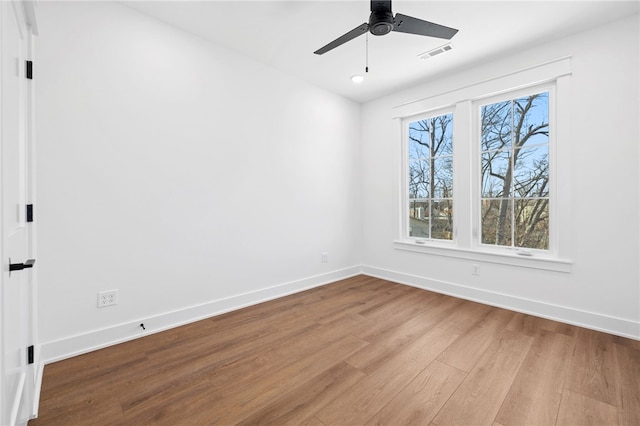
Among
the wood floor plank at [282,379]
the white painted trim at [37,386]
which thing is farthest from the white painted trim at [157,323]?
the wood floor plank at [282,379]

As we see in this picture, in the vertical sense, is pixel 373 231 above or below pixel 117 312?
above

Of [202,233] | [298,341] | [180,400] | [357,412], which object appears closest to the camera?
[357,412]

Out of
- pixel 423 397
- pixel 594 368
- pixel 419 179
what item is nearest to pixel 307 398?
pixel 423 397

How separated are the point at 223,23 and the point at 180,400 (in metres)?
2.97

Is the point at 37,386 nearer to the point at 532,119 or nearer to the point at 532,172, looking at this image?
the point at 532,172

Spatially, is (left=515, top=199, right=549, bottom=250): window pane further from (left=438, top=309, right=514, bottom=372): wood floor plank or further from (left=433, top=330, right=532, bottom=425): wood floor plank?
(left=433, top=330, right=532, bottom=425): wood floor plank

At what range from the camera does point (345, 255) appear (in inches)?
170

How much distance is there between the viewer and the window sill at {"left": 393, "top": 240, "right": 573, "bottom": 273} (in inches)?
109

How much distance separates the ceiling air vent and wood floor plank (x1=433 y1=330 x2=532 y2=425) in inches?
110

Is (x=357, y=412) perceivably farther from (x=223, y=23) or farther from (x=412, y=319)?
(x=223, y=23)

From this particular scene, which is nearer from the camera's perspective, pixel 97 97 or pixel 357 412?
pixel 357 412

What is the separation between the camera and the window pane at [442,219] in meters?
3.67

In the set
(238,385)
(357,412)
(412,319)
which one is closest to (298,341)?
(238,385)

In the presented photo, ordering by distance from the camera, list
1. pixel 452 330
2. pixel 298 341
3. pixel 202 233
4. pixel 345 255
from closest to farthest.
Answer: pixel 298 341 < pixel 452 330 < pixel 202 233 < pixel 345 255
